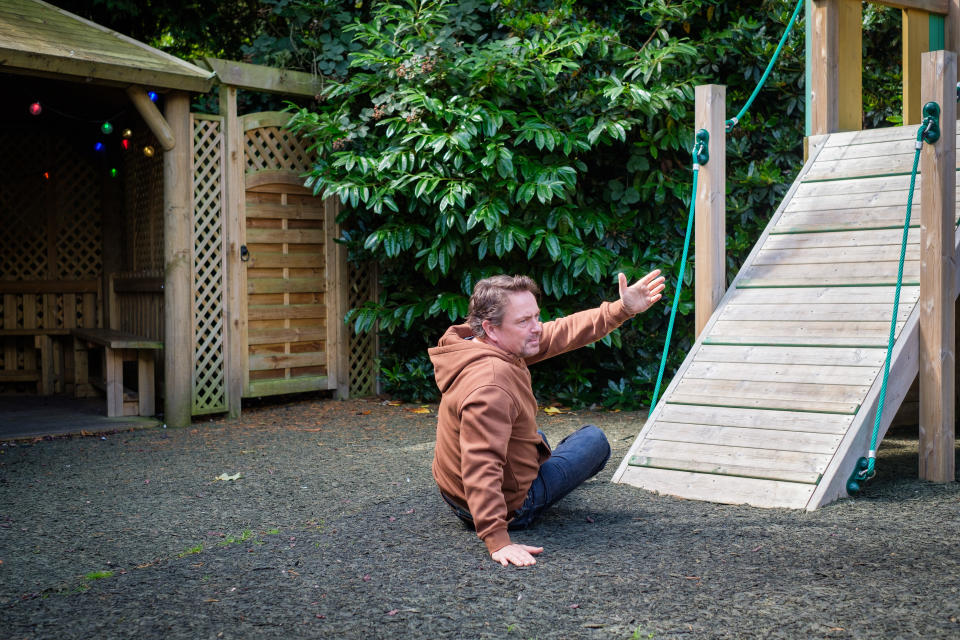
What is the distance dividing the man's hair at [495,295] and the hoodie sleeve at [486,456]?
0.33 metres

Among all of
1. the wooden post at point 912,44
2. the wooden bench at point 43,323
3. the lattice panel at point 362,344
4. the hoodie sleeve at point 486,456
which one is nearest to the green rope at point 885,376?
the hoodie sleeve at point 486,456

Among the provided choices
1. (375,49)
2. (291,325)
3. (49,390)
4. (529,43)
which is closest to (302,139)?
(375,49)

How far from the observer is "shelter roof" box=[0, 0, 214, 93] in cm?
636

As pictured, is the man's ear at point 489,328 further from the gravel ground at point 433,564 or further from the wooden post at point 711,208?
the wooden post at point 711,208

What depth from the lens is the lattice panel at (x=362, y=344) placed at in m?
8.59

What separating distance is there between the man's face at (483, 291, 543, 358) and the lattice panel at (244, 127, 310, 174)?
16.4 ft

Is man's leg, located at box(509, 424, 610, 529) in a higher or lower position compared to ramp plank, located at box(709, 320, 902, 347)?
lower

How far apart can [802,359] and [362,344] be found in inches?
191

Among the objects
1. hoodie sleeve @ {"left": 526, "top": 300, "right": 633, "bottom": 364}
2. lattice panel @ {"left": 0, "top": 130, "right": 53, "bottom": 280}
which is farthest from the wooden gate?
hoodie sleeve @ {"left": 526, "top": 300, "right": 633, "bottom": 364}

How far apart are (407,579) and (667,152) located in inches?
218

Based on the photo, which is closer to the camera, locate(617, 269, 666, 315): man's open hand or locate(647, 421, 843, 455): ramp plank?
locate(617, 269, 666, 315): man's open hand

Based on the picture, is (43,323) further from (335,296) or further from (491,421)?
(491,421)

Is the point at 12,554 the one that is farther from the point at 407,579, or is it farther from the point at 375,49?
the point at 375,49

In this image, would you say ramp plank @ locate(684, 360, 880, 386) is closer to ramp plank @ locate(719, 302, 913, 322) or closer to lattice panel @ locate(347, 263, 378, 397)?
ramp plank @ locate(719, 302, 913, 322)
